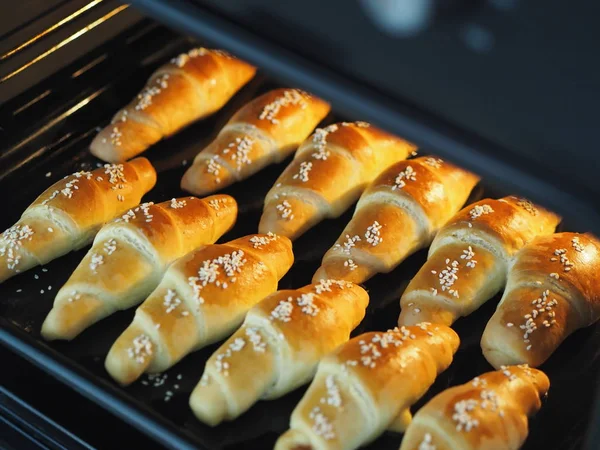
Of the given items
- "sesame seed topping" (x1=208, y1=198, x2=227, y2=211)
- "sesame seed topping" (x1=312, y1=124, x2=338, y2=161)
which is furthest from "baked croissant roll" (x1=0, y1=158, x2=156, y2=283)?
"sesame seed topping" (x1=312, y1=124, x2=338, y2=161)

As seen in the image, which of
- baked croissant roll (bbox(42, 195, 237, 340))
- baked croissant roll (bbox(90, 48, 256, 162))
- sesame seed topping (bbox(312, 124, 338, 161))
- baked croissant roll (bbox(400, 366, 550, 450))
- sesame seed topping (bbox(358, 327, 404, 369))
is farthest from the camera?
baked croissant roll (bbox(90, 48, 256, 162))

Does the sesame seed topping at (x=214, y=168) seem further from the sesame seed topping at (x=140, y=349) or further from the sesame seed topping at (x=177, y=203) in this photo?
the sesame seed topping at (x=140, y=349)

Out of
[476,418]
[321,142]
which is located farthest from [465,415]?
[321,142]

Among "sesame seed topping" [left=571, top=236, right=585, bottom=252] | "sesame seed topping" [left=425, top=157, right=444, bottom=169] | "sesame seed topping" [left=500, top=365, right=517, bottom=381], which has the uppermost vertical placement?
"sesame seed topping" [left=425, top=157, right=444, bottom=169]

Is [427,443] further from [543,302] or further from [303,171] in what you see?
[303,171]

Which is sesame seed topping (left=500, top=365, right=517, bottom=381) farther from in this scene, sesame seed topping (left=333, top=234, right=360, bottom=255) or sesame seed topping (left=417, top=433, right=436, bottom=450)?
sesame seed topping (left=333, top=234, right=360, bottom=255)

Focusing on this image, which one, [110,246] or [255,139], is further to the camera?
[255,139]
